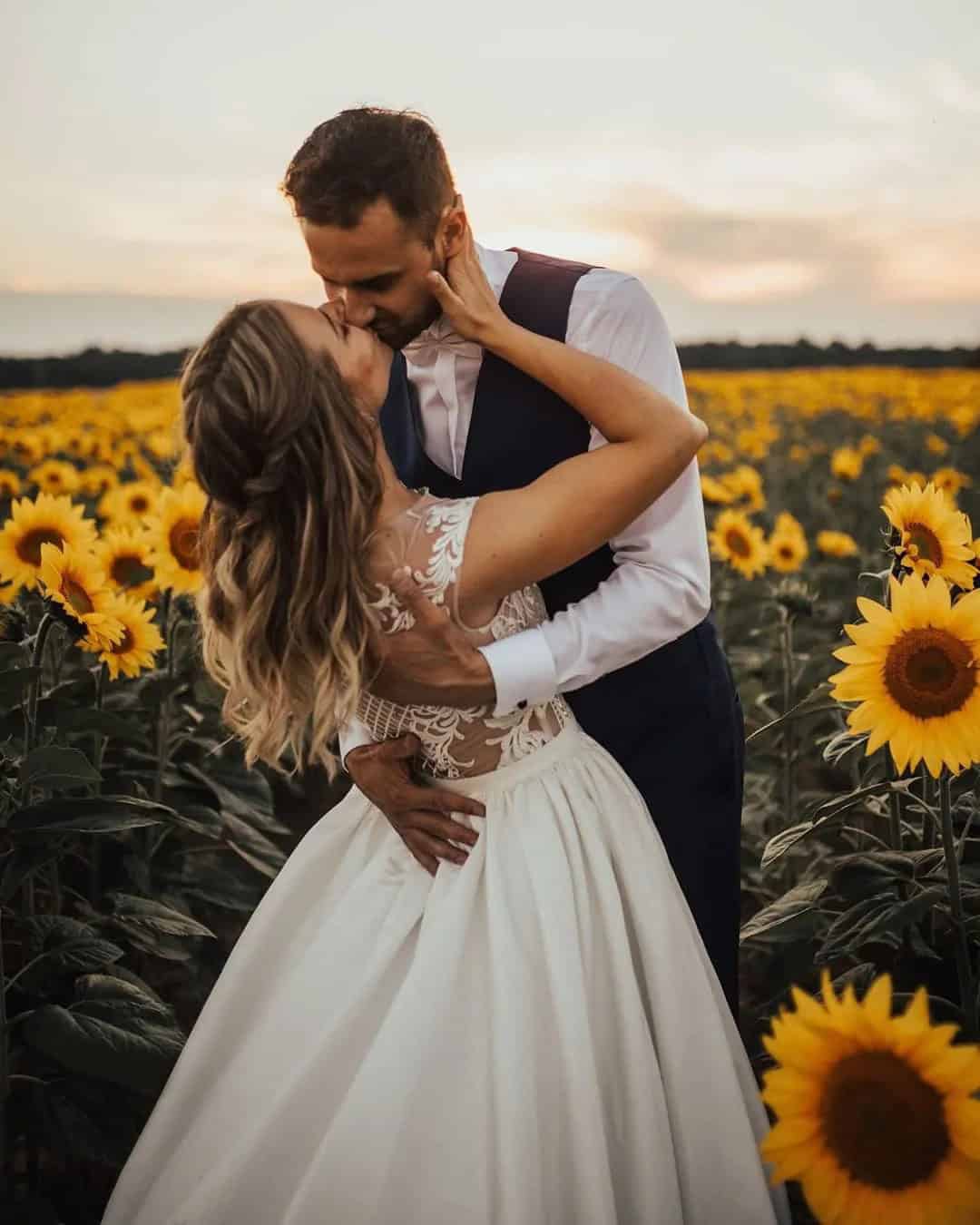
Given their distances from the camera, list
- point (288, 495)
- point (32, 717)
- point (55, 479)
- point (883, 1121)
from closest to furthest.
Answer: point (883, 1121) → point (288, 495) → point (32, 717) → point (55, 479)

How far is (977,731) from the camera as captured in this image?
191cm

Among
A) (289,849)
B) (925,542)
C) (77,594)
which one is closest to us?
(925,542)

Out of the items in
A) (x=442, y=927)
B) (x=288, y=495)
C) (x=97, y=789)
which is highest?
(x=288, y=495)

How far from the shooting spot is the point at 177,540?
12.4 ft

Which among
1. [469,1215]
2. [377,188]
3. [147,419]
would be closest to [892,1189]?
[469,1215]

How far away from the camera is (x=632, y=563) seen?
2.32m

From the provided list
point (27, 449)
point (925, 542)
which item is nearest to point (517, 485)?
point (925, 542)

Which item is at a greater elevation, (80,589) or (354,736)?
(80,589)

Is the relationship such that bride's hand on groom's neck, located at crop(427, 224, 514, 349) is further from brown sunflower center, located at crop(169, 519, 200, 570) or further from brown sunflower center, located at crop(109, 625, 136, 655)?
brown sunflower center, located at crop(169, 519, 200, 570)

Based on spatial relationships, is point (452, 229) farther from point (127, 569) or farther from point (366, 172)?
point (127, 569)

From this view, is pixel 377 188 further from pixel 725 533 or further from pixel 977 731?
pixel 725 533

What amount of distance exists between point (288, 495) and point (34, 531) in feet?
5.95

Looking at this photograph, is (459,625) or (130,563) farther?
(130,563)

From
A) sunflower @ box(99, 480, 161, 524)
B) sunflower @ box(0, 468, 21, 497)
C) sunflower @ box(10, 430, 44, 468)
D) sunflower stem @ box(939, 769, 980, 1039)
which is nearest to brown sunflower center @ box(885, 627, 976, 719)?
sunflower stem @ box(939, 769, 980, 1039)
